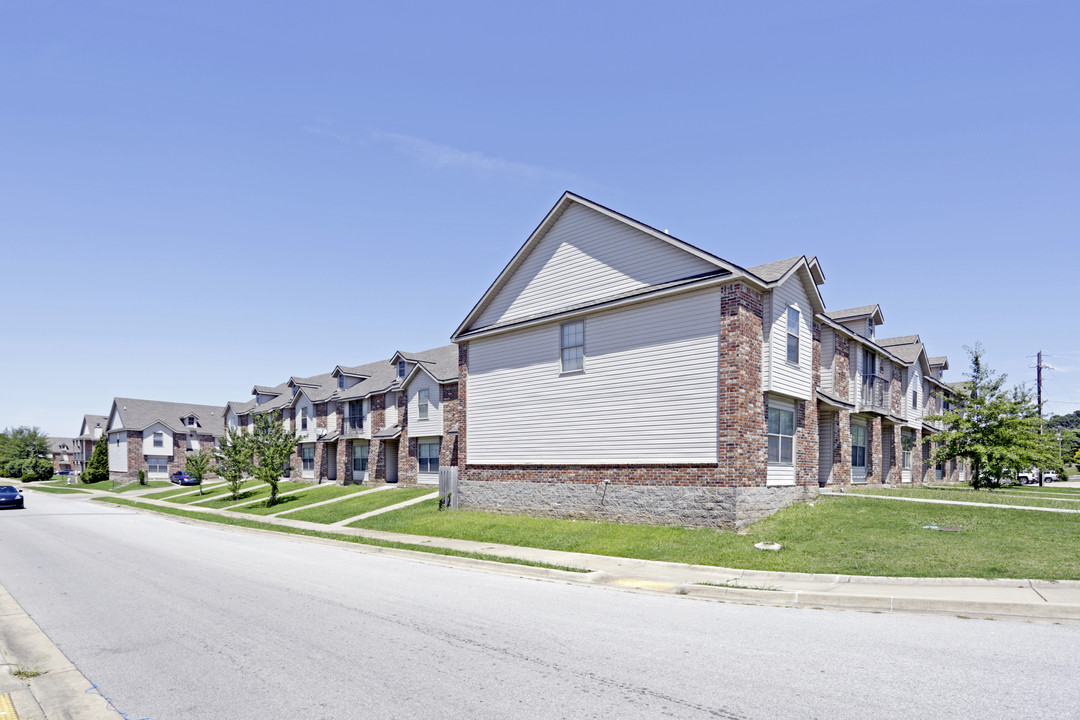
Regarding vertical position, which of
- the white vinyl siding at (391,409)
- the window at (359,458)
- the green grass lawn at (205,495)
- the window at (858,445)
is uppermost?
the white vinyl siding at (391,409)

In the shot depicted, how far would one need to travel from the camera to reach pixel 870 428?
31141 millimetres

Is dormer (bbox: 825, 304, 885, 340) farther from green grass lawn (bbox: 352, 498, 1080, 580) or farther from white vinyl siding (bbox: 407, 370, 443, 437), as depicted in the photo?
white vinyl siding (bbox: 407, 370, 443, 437)

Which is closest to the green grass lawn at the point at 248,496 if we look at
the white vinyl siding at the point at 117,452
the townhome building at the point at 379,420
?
the townhome building at the point at 379,420

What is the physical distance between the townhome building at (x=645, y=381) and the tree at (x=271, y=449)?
14937mm

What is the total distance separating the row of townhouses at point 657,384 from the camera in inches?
747

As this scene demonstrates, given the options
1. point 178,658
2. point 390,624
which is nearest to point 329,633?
point 390,624

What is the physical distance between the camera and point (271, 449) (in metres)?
36.9

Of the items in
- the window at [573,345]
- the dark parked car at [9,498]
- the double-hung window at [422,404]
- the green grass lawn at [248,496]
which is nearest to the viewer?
the window at [573,345]

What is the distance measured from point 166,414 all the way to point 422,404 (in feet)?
175

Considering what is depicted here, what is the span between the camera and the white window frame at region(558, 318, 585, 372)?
22969 mm

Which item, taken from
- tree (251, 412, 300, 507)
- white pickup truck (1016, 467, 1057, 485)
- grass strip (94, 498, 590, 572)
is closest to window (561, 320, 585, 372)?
grass strip (94, 498, 590, 572)

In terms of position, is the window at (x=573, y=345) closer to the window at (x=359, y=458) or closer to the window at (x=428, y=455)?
the window at (x=428, y=455)

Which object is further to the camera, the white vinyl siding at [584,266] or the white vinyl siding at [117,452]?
the white vinyl siding at [117,452]

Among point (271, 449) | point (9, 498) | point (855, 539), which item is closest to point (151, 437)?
point (9, 498)
